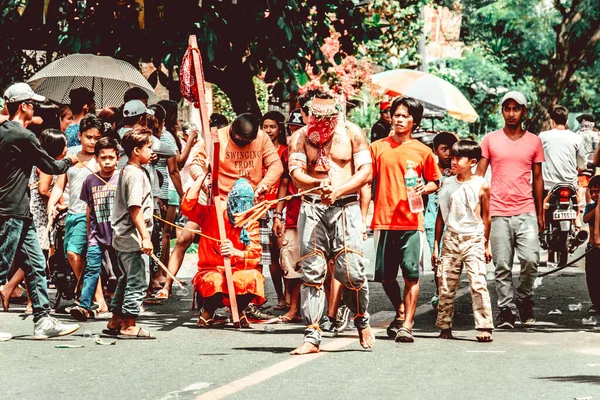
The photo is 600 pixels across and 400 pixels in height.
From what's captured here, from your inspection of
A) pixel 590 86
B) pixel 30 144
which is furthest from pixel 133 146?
pixel 590 86

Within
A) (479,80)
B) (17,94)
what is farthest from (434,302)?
(479,80)

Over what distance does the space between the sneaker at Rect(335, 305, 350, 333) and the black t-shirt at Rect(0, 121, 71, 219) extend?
247 cm

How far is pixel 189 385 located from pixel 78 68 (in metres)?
5.77

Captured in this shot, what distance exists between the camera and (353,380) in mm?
7496

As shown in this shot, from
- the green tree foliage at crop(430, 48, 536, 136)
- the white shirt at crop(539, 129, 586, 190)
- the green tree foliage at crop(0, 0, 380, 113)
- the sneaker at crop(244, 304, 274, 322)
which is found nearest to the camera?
the sneaker at crop(244, 304, 274, 322)

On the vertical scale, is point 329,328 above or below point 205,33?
below

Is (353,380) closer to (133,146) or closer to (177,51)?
(133,146)

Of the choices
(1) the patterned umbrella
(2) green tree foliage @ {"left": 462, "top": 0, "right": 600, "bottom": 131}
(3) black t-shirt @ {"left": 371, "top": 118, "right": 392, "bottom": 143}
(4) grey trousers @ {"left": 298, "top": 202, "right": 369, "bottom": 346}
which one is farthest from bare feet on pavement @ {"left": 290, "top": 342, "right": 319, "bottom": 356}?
(2) green tree foliage @ {"left": 462, "top": 0, "right": 600, "bottom": 131}

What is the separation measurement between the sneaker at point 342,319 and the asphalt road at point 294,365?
8 centimetres

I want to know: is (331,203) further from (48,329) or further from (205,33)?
(205,33)

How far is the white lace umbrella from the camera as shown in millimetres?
15812

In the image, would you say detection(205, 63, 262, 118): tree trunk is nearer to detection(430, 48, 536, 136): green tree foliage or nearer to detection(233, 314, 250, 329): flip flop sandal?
detection(233, 314, 250, 329): flip flop sandal

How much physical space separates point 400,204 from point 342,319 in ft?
3.53

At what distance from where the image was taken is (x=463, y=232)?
31.2 feet
